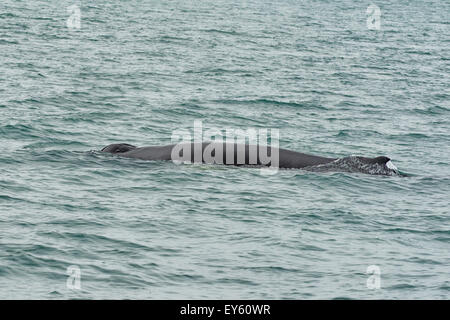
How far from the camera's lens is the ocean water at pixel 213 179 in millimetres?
18203

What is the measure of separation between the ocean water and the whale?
0.40 m

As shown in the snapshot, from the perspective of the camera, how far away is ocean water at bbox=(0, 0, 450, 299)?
59.7 ft

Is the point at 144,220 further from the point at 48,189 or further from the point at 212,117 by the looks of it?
the point at 212,117

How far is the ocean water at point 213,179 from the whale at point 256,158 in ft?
1.32

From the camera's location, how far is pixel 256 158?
88.5 feet

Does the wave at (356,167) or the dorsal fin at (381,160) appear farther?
the wave at (356,167)

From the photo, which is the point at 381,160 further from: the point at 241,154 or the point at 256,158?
the point at 241,154

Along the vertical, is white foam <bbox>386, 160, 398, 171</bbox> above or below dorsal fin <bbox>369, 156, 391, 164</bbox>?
below

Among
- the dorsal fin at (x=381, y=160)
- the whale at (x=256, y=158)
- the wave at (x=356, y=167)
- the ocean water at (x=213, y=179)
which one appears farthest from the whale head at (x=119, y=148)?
the dorsal fin at (x=381, y=160)

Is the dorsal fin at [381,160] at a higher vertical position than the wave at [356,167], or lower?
higher

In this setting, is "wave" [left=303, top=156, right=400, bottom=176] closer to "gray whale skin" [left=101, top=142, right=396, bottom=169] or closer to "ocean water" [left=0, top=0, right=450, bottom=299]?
"gray whale skin" [left=101, top=142, right=396, bottom=169]

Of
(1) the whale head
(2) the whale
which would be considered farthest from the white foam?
(1) the whale head

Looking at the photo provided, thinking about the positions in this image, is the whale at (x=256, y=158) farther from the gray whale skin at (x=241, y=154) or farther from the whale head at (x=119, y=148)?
the whale head at (x=119, y=148)
